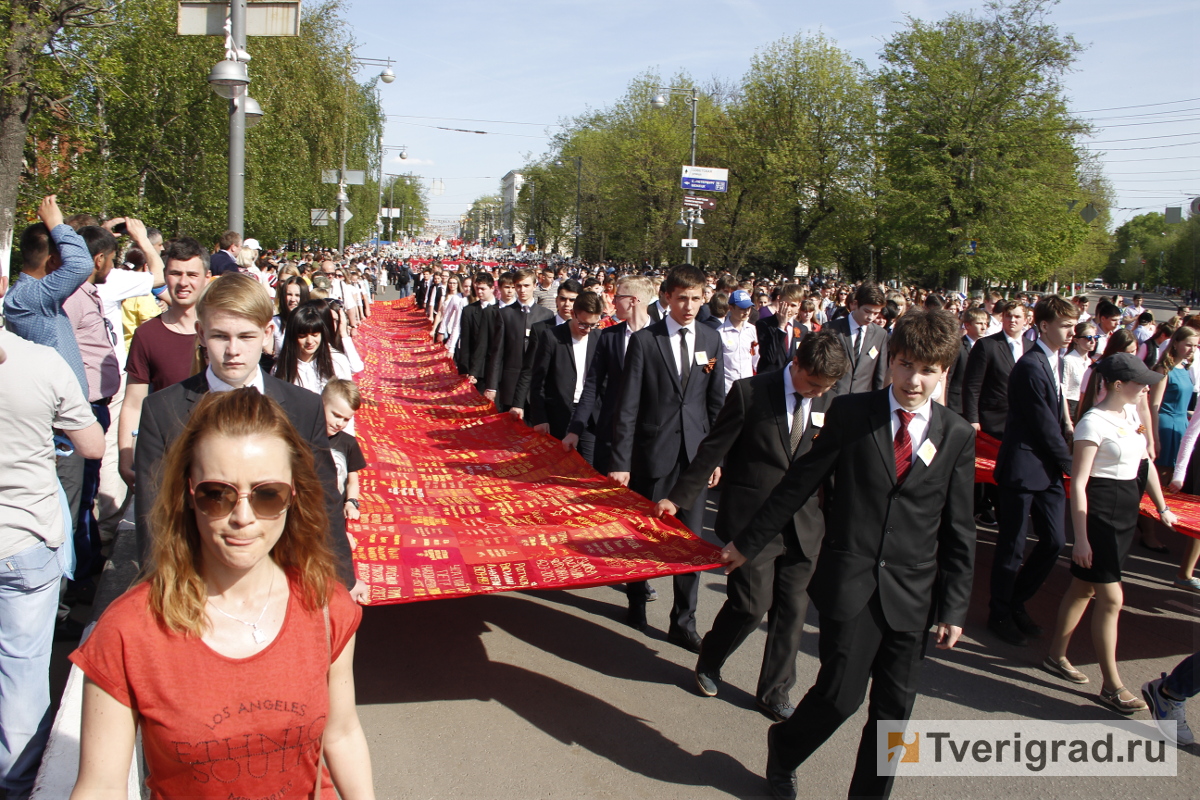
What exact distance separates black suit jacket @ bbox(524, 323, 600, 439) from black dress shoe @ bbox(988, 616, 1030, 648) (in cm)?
396

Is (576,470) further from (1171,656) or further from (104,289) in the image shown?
(1171,656)

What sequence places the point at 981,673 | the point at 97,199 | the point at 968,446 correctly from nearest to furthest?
1. the point at 968,446
2. the point at 981,673
3. the point at 97,199

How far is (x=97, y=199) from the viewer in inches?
624

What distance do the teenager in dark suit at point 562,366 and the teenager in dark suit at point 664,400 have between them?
81.6 inches

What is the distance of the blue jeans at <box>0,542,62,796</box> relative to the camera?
11.0ft

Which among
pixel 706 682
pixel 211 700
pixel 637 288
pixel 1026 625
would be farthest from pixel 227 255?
pixel 211 700

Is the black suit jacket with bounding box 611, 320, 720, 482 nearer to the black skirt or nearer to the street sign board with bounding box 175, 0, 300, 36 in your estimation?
the black skirt

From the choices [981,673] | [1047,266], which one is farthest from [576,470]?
[1047,266]

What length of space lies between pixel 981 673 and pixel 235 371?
477 centimetres

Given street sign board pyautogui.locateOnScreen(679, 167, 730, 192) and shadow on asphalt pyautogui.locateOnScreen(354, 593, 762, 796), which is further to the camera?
street sign board pyautogui.locateOnScreen(679, 167, 730, 192)

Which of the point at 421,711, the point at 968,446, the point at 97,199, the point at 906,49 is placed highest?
the point at 906,49

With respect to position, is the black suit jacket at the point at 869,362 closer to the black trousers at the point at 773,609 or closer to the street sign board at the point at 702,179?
the black trousers at the point at 773,609

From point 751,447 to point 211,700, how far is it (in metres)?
3.44

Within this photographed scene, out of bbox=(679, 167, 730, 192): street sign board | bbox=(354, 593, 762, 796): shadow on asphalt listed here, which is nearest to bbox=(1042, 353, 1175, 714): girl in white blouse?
bbox=(354, 593, 762, 796): shadow on asphalt
